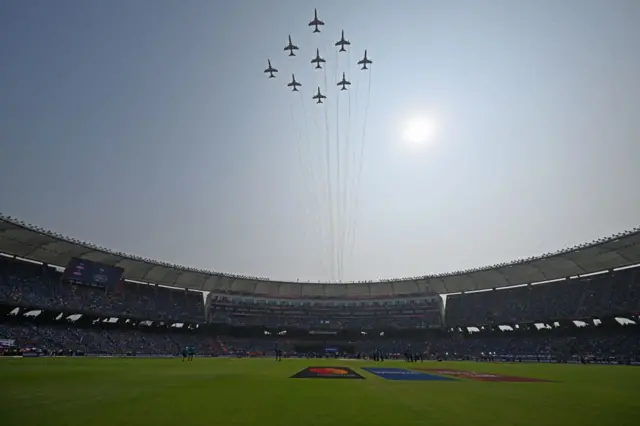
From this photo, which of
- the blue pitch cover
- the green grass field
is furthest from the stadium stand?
the green grass field

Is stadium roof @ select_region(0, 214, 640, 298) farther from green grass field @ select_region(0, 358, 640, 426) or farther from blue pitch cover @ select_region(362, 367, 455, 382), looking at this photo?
green grass field @ select_region(0, 358, 640, 426)

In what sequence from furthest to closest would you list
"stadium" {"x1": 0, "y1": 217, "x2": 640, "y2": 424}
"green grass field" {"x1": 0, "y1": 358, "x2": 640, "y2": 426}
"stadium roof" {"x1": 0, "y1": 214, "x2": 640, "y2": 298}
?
"stadium roof" {"x1": 0, "y1": 214, "x2": 640, "y2": 298} → "stadium" {"x1": 0, "y1": 217, "x2": 640, "y2": 424} → "green grass field" {"x1": 0, "y1": 358, "x2": 640, "y2": 426}

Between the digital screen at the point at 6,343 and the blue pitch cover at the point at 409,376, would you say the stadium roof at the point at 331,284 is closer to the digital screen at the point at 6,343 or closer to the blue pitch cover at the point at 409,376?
the digital screen at the point at 6,343

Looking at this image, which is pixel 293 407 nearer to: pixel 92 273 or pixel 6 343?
pixel 6 343

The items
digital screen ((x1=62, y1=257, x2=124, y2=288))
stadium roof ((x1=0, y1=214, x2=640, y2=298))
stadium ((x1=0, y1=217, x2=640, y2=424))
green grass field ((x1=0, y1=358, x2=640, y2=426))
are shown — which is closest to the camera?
green grass field ((x1=0, y1=358, x2=640, y2=426))

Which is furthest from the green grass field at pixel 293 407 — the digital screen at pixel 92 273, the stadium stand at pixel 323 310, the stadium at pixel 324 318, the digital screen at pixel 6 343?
the digital screen at pixel 92 273

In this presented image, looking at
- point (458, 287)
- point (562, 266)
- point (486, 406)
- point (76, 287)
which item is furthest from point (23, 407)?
point (458, 287)

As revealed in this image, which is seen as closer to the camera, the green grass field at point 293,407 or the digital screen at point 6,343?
the green grass field at point 293,407
